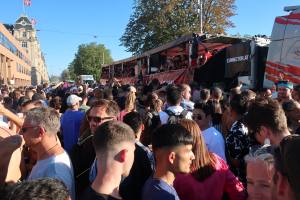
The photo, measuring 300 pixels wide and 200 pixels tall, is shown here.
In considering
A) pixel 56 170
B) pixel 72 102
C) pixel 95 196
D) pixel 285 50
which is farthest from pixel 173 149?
pixel 285 50

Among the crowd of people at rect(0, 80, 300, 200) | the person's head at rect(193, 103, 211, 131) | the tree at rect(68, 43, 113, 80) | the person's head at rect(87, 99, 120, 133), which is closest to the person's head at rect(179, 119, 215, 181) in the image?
the crowd of people at rect(0, 80, 300, 200)

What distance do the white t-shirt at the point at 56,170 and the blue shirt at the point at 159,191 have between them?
711 millimetres

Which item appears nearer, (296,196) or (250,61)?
(296,196)

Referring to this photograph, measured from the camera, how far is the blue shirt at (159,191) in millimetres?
2830

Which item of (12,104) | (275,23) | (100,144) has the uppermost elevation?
(275,23)

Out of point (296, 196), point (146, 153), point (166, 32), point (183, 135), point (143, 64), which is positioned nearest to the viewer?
point (296, 196)

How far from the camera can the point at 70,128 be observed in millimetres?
6668

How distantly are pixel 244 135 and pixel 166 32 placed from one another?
38785 mm

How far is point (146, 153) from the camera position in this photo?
3830mm

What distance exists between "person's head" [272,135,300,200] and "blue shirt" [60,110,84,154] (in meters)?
4.99

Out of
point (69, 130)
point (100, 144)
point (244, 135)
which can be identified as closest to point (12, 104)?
point (69, 130)

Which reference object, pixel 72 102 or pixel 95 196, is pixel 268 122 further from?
pixel 72 102

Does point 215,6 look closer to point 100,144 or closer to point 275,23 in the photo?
point 275,23

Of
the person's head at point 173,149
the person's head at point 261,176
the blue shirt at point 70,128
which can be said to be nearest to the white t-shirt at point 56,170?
the person's head at point 173,149
